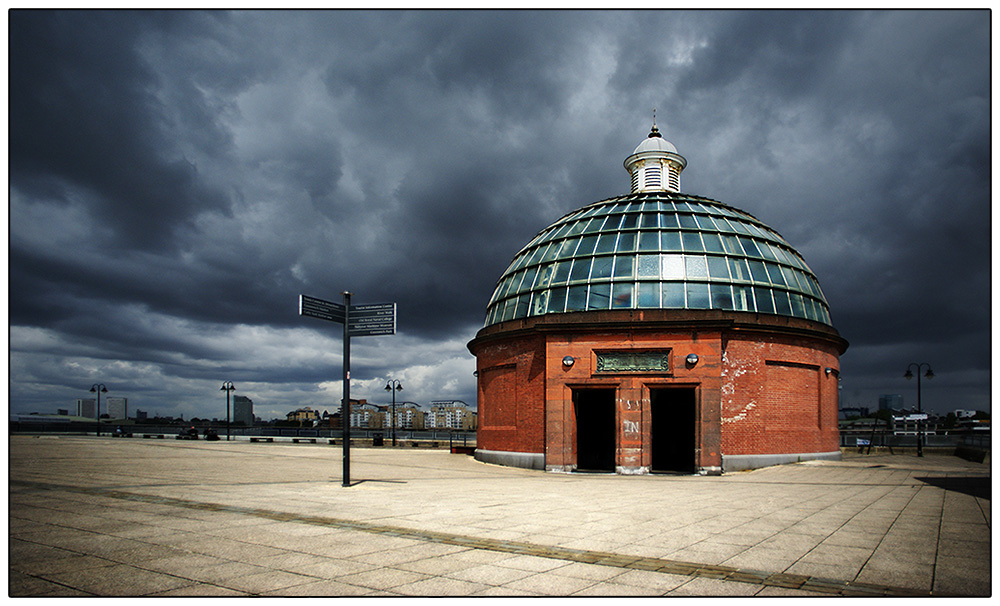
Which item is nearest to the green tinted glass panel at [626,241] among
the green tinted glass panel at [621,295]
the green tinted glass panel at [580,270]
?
the green tinted glass panel at [580,270]

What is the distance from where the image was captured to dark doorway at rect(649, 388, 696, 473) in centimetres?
2818

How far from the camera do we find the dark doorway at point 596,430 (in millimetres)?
29047

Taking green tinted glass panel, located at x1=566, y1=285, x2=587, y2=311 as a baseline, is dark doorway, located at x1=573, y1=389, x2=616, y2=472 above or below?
below

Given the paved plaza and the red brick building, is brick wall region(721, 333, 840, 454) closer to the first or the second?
the red brick building

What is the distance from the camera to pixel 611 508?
42.1ft

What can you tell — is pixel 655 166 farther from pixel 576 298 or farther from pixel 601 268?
pixel 576 298

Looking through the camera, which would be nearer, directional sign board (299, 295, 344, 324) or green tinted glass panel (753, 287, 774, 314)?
directional sign board (299, 295, 344, 324)

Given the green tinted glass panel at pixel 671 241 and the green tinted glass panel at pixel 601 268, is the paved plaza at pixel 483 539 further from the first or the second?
the green tinted glass panel at pixel 671 241

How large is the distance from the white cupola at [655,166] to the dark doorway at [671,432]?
41.0ft

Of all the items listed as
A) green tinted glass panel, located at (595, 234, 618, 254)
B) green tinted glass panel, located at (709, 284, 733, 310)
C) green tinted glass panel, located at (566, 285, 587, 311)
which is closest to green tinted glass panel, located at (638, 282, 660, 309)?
green tinted glass panel, located at (709, 284, 733, 310)

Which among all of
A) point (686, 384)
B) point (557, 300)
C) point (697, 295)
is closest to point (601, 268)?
point (557, 300)

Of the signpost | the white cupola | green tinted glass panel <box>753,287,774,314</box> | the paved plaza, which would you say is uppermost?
the white cupola

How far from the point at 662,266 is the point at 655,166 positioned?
33.6 ft

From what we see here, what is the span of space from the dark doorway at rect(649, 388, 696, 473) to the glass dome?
16.9 ft
